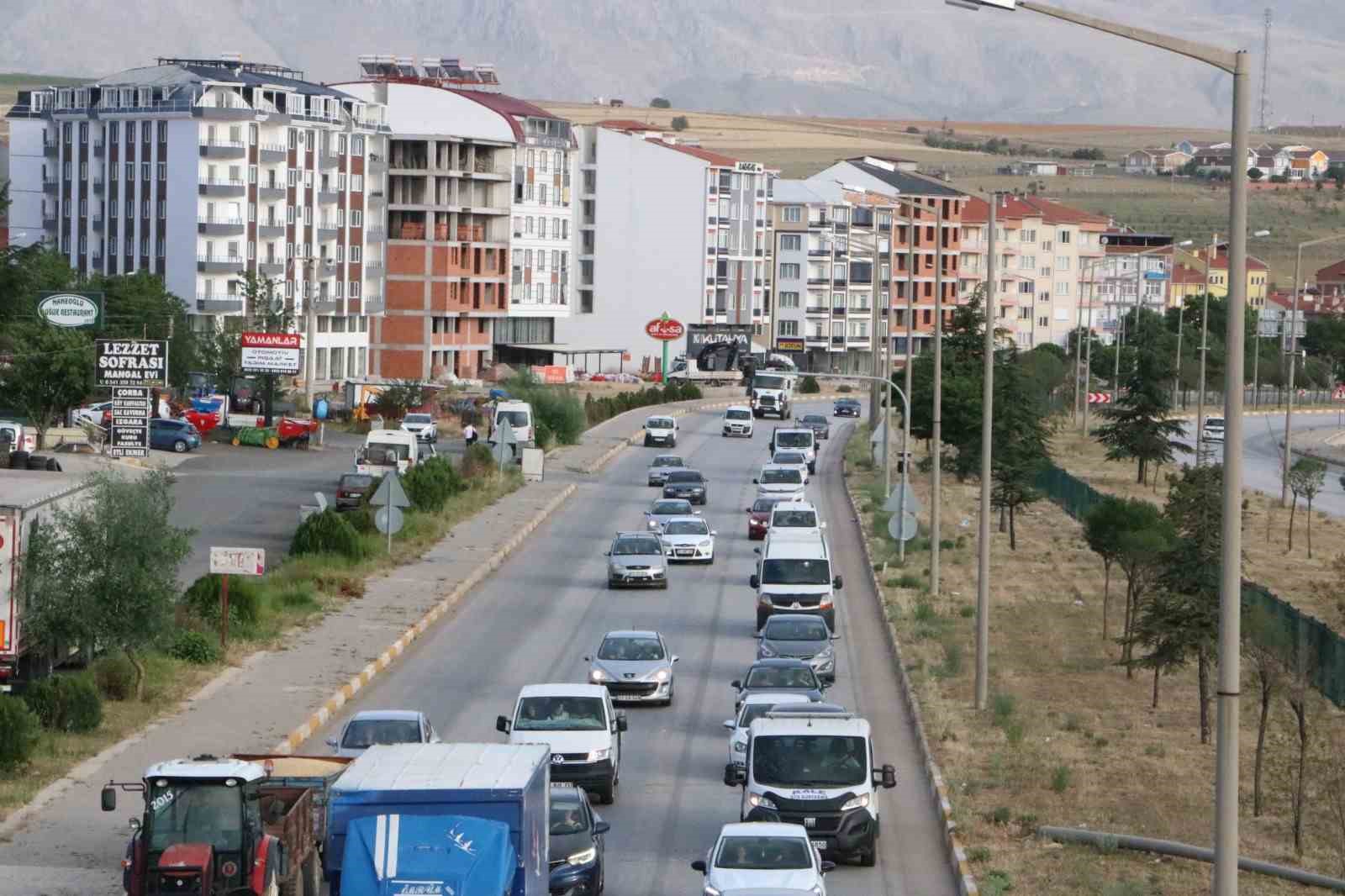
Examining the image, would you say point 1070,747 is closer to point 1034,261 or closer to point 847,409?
point 847,409

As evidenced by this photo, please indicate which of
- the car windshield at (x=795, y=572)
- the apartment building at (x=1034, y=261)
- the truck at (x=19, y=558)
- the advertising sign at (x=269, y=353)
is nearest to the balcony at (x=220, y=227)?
the advertising sign at (x=269, y=353)

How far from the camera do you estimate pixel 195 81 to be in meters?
112

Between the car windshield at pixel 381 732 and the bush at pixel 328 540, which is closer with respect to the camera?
the car windshield at pixel 381 732

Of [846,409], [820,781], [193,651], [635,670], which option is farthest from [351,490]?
[846,409]

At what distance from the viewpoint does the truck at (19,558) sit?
92.9 ft

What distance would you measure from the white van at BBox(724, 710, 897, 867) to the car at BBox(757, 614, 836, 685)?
1023 centimetres

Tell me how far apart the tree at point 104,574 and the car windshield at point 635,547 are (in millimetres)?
18110

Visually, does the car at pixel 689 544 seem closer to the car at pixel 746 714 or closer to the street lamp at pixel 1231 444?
the car at pixel 746 714

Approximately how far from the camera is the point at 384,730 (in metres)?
24.9

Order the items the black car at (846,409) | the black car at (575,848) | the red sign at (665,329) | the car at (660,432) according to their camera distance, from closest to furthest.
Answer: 1. the black car at (575,848)
2. the car at (660,432)
3. the black car at (846,409)
4. the red sign at (665,329)

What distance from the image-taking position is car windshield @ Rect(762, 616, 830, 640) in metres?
35.4

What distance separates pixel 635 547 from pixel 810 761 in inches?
951

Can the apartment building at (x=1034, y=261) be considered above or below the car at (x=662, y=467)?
above

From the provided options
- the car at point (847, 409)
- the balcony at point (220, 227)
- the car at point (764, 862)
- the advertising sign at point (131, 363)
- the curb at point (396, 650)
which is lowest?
the curb at point (396, 650)
